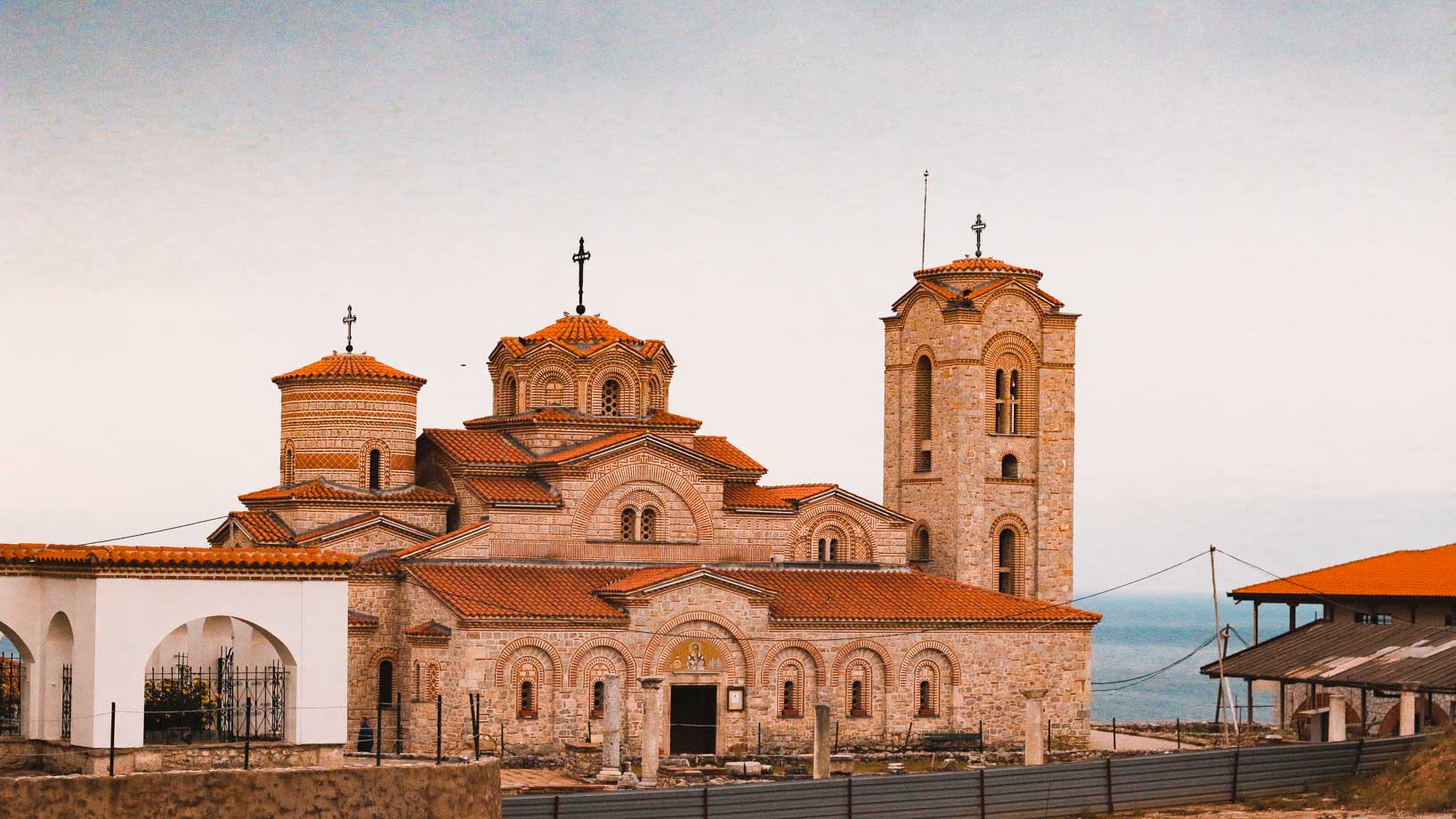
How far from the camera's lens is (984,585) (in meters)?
48.1

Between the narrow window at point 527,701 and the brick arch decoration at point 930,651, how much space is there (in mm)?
8080

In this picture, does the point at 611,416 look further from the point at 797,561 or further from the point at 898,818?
the point at 898,818

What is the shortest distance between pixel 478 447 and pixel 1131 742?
15.6 m

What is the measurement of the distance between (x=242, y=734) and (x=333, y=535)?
40.4 feet

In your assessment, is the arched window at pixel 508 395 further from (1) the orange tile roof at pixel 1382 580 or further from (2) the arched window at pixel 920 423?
(1) the orange tile roof at pixel 1382 580

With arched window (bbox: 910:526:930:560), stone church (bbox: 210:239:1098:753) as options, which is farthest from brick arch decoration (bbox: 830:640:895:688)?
arched window (bbox: 910:526:930:560)

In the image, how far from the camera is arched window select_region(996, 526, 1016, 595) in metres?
48.7

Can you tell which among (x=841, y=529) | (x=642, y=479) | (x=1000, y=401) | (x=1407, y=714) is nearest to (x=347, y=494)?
(x=642, y=479)

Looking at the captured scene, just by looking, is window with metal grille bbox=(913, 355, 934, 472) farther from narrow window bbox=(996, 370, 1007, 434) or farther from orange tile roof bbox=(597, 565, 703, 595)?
orange tile roof bbox=(597, 565, 703, 595)

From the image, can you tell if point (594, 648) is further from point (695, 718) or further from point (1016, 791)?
point (1016, 791)

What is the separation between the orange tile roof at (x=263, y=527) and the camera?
42.6 m

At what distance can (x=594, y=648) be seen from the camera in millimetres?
40500

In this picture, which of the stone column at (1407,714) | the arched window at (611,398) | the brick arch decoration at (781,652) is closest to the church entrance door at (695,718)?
the brick arch decoration at (781,652)

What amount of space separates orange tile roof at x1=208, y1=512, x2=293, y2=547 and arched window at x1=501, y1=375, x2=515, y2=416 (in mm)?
5920
